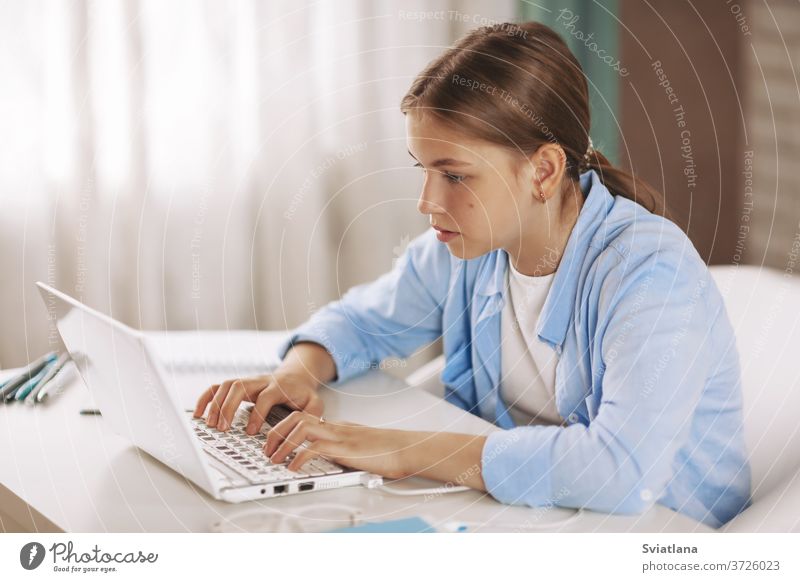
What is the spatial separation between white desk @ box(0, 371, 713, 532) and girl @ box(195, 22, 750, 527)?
2cm

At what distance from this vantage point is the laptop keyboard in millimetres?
686

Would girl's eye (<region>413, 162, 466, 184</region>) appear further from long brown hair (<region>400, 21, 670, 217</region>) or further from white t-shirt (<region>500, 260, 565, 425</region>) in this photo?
white t-shirt (<region>500, 260, 565, 425</region>)

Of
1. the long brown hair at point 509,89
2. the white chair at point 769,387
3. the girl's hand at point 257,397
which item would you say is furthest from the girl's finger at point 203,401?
the white chair at point 769,387

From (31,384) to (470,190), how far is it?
0.53 m

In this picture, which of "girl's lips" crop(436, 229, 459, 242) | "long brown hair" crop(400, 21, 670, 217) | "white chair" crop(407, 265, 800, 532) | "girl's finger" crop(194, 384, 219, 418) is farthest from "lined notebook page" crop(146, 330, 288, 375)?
"white chair" crop(407, 265, 800, 532)

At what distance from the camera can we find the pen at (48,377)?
2.93 feet

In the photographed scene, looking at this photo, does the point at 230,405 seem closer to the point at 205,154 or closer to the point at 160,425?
the point at 160,425

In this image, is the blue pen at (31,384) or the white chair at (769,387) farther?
the blue pen at (31,384)

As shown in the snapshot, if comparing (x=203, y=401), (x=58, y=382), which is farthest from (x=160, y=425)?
(x=58, y=382)

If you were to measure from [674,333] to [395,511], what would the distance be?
0.91 ft

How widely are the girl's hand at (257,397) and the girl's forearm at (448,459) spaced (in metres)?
0.18

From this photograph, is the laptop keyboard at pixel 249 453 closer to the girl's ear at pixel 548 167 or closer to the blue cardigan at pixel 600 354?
the blue cardigan at pixel 600 354

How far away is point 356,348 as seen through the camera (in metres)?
1.03
